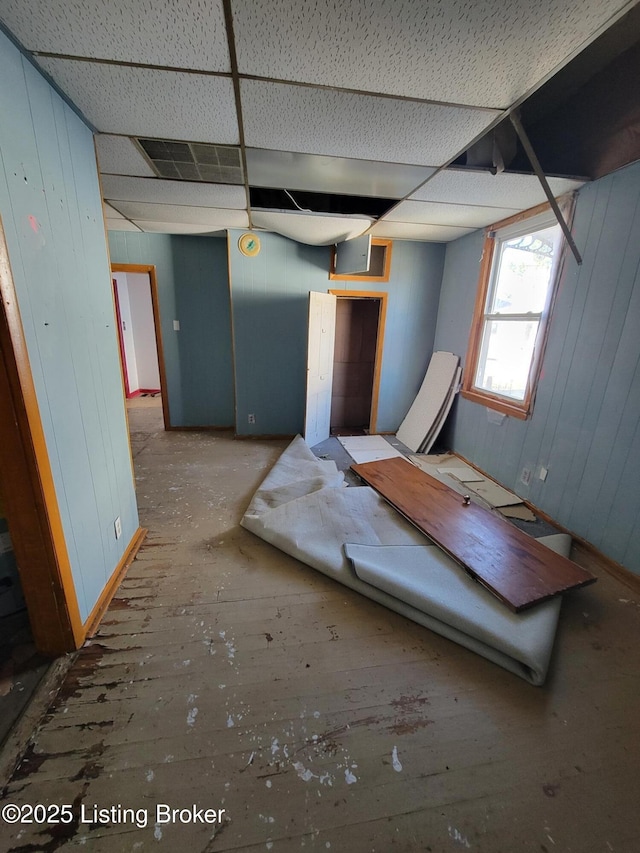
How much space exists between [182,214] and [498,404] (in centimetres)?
347

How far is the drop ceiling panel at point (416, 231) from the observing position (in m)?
3.24

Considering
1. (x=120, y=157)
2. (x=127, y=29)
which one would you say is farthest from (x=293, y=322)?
(x=127, y=29)

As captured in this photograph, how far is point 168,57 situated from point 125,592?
2.43 meters

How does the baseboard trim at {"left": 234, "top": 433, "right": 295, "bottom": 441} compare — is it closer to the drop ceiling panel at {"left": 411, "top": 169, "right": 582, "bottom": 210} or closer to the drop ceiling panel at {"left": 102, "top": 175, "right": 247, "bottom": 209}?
the drop ceiling panel at {"left": 102, "top": 175, "right": 247, "bottom": 209}

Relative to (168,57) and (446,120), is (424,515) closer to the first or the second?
(446,120)

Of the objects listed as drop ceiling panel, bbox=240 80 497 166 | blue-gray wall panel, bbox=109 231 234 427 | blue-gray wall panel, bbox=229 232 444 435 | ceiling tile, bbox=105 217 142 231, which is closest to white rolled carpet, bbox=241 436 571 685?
blue-gray wall panel, bbox=229 232 444 435

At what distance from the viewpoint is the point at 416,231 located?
3.43 metres

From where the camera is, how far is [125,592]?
1787mm

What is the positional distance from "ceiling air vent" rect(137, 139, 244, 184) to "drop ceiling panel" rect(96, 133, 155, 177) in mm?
63

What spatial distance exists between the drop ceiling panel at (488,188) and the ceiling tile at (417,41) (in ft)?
2.48

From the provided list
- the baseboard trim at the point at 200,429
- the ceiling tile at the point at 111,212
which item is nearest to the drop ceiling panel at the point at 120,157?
the ceiling tile at the point at 111,212

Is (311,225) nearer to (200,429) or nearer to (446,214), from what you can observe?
(446,214)

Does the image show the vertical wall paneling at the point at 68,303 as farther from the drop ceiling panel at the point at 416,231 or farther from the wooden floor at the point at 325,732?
the drop ceiling panel at the point at 416,231

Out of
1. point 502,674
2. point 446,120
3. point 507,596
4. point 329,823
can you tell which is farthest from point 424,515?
point 446,120
